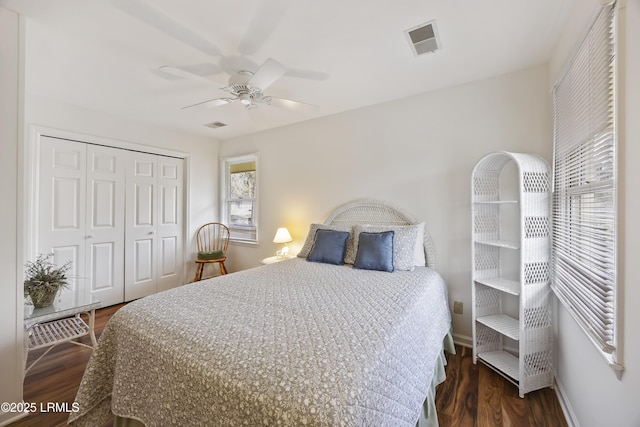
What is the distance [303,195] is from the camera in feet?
11.8

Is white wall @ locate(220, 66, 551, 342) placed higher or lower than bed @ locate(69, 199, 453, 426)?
higher

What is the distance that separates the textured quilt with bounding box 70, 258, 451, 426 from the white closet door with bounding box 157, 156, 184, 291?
2476 millimetres

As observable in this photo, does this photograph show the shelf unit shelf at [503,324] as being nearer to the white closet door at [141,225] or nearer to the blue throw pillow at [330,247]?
the blue throw pillow at [330,247]

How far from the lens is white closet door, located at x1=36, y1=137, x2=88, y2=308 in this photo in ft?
9.50

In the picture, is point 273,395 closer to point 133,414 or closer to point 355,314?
point 355,314

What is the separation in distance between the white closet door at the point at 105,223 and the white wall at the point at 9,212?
1791mm

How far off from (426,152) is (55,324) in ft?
12.5

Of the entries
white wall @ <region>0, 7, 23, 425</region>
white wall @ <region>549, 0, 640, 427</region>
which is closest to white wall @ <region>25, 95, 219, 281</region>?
white wall @ <region>0, 7, 23, 425</region>

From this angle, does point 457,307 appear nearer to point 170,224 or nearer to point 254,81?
point 254,81

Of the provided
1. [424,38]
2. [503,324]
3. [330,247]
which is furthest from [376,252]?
[424,38]

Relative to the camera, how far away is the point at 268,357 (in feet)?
3.33

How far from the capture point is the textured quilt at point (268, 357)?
2.89 ft

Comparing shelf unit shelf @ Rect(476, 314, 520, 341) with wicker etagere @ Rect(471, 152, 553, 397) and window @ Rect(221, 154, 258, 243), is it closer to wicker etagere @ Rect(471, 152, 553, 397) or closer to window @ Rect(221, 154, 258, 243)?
wicker etagere @ Rect(471, 152, 553, 397)

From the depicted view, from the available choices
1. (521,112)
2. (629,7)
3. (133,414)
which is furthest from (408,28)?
(133,414)
